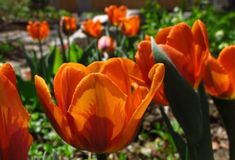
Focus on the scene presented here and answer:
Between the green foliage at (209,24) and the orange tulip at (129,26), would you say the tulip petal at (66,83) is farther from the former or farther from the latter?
the green foliage at (209,24)

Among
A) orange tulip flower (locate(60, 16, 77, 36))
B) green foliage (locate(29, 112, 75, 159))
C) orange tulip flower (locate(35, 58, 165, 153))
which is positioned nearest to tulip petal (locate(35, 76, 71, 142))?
orange tulip flower (locate(35, 58, 165, 153))

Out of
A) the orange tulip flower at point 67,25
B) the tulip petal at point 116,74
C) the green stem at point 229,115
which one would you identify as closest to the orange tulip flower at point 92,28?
the orange tulip flower at point 67,25

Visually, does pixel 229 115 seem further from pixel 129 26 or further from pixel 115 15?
pixel 115 15

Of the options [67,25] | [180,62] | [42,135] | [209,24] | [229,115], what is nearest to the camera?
[180,62]

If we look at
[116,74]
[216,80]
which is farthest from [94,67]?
[216,80]

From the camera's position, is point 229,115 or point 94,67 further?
point 229,115

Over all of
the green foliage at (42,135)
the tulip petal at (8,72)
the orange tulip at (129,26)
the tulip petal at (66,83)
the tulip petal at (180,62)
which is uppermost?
the tulip petal at (8,72)
